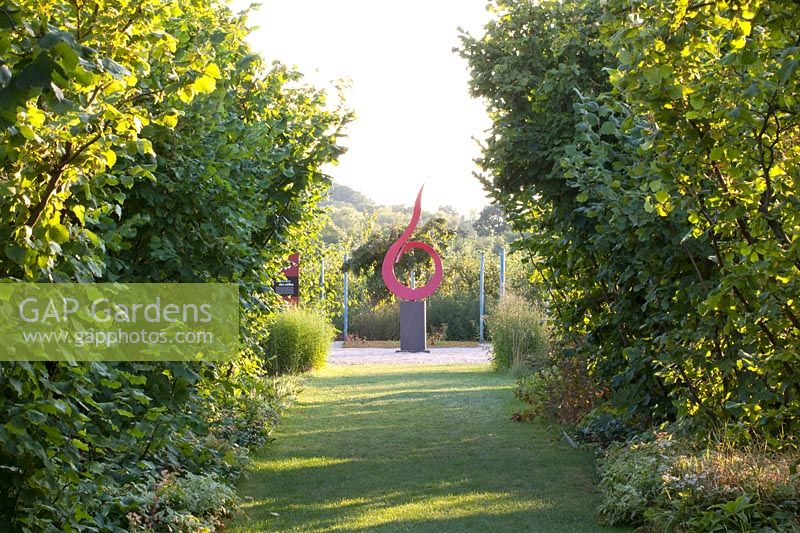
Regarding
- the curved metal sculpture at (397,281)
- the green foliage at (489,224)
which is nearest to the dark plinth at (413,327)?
the curved metal sculpture at (397,281)

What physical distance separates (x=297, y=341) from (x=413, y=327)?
8243mm

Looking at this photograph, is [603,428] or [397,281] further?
[397,281]

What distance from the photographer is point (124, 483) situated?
5059 mm

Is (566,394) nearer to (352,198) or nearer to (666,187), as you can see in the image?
(666,187)

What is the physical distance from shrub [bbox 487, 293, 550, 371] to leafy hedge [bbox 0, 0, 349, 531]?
7.14 meters

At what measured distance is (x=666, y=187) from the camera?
4.36 m

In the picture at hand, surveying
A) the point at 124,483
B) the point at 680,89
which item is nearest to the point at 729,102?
the point at 680,89

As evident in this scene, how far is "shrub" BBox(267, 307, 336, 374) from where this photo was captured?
14.3m

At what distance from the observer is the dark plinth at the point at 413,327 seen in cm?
2250

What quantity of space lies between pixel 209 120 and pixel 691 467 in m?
3.56

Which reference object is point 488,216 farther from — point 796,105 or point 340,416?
point 796,105

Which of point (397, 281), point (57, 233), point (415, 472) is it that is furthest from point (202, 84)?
point (397, 281)

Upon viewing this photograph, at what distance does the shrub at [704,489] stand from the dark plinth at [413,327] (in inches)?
648

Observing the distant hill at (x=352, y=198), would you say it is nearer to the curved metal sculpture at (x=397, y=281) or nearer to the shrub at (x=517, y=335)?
the curved metal sculpture at (x=397, y=281)
